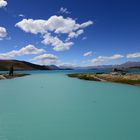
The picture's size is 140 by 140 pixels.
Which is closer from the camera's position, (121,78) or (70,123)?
(70,123)

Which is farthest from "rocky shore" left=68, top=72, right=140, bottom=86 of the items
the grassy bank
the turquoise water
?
the turquoise water

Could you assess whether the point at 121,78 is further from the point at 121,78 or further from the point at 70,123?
the point at 70,123

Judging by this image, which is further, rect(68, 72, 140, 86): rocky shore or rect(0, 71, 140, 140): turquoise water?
rect(68, 72, 140, 86): rocky shore

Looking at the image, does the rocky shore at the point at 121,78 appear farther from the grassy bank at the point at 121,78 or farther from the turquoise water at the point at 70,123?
the turquoise water at the point at 70,123

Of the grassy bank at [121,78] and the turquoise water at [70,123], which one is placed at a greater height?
the grassy bank at [121,78]

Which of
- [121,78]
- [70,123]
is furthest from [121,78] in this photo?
[70,123]

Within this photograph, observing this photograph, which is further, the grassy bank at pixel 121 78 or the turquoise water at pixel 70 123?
the grassy bank at pixel 121 78

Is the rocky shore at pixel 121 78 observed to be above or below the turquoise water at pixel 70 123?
above

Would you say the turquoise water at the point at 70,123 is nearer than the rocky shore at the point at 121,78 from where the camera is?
Yes

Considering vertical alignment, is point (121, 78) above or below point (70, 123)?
above

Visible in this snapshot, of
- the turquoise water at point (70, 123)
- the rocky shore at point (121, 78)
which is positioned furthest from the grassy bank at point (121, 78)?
the turquoise water at point (70, 123)

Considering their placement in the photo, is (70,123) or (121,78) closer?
(70,123)

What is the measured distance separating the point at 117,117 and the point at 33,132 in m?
9.39

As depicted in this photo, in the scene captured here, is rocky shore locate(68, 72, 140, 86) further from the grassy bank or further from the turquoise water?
the turquoise water
